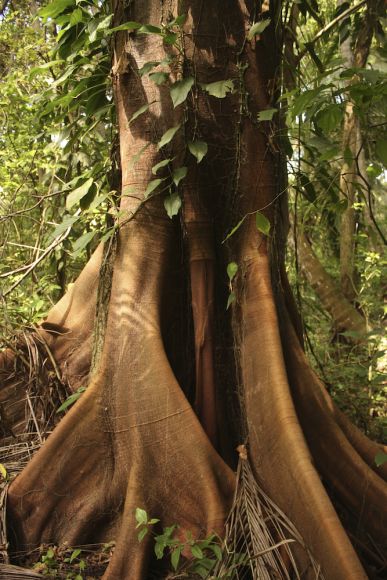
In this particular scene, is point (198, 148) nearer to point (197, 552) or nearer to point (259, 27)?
point (259, 27)

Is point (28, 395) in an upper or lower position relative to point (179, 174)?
lower

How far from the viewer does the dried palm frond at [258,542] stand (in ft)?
8.17

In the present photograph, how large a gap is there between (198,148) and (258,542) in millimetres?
1894

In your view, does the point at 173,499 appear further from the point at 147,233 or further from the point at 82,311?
the point at 82,311

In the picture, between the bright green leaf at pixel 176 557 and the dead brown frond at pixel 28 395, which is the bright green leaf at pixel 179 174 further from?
the bright green leaf at pixel 176 557

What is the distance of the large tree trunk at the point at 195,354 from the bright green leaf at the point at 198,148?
0.13 meters

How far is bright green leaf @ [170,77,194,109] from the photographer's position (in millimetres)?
2848

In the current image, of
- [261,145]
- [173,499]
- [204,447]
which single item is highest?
[261,145]

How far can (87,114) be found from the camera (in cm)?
364

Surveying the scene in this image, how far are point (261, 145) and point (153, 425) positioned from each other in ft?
5.30

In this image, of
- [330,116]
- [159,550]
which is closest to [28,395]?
[159,550]

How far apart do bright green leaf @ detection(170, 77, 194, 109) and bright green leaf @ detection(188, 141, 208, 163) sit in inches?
8.7

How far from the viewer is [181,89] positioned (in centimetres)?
288

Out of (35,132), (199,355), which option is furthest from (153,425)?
(35,132)
